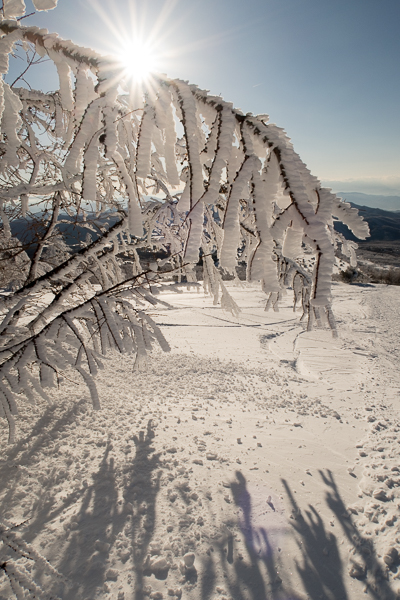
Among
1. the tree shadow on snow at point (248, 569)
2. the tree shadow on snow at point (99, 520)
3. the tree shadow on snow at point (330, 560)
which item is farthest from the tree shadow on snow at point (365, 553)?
the tree shadow on snow at point (99, 520)

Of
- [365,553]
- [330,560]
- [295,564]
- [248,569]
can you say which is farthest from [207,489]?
[365,553]

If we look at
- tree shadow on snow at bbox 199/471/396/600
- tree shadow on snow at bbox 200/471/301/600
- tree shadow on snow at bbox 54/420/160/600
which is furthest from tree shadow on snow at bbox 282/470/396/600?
tree shadow on snow at bbox 54/420/160/600

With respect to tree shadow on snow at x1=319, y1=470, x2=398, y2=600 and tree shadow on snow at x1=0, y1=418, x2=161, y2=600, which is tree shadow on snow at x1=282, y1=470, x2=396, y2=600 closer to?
tree shadow on snow at x1=319, y1=470, x2=398, y2=600

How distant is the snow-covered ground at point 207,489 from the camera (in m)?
2.16

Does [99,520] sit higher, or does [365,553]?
[99,520]

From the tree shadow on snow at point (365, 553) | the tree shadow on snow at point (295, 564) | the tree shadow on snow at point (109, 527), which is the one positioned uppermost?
the tree shadow on snow at point (109, 527)

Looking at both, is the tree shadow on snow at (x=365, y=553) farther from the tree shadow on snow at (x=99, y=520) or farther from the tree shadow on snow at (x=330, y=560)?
the tree shadow on snow at (x=99, y=520)

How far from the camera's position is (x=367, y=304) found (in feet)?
45.3

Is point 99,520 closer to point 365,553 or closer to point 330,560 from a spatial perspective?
point 330,560

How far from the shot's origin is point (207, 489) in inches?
115

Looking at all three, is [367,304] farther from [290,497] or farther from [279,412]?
[290,497]

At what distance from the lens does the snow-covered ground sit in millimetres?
2158

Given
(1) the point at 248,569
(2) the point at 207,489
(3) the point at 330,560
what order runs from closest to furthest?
(1) the point at 248,569, (3) the point at 330,560, (2) the point at 207,489

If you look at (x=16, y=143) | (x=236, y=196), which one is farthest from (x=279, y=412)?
(x=16, y=143)
